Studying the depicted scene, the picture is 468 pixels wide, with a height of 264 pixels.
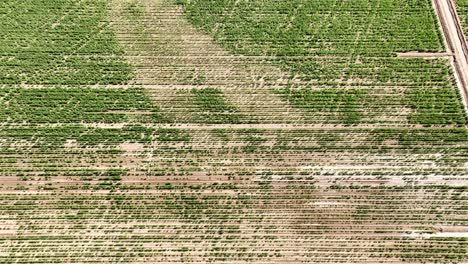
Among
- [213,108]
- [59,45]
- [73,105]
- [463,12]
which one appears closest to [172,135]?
[213,108]

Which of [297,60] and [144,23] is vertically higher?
[144,23]

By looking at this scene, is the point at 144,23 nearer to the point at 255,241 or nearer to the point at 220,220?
the point at 220,220

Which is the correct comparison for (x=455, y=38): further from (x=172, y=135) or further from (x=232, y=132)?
(x=172, y=135)

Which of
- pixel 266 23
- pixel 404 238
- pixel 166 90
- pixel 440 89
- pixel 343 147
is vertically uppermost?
pixel 266 23

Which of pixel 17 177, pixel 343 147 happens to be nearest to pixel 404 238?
pixel 343 147

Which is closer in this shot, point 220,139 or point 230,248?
point 230,248

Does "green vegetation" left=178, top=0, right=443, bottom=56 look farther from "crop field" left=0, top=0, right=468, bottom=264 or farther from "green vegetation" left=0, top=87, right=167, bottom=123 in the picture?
"green vegetation" left=0, top=87, right=167, bottom=123
